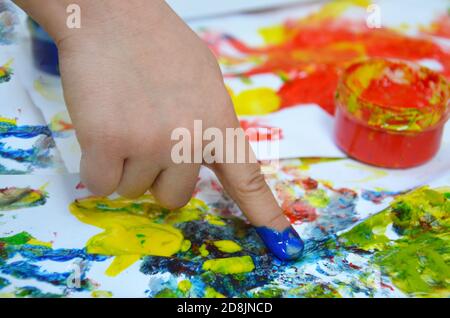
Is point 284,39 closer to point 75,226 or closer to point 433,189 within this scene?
point 433,189

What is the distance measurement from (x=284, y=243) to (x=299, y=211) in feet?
0.42

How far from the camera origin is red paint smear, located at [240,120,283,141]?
115 cm

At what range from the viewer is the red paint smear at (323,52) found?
131cm

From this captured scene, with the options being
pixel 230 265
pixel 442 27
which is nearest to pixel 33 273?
pixel 230 265

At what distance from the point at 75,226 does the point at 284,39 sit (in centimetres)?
79

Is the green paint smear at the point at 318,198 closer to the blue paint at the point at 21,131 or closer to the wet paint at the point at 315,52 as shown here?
the wet paint at the point at 315,52

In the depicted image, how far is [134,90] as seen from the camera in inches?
31.4

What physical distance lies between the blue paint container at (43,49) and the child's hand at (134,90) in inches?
13.3

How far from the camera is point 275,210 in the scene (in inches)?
35.4

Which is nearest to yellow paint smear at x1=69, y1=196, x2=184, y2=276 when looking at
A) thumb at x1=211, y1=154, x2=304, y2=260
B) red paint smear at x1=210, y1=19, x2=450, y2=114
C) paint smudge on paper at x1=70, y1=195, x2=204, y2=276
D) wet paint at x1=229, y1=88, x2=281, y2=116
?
paint smudge on paper at x1=70, y1=195, x2=204, y2=276

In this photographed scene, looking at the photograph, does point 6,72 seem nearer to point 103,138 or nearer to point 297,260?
point 103,138

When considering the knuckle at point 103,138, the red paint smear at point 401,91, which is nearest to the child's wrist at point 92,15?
the knuckle at point 103,138
